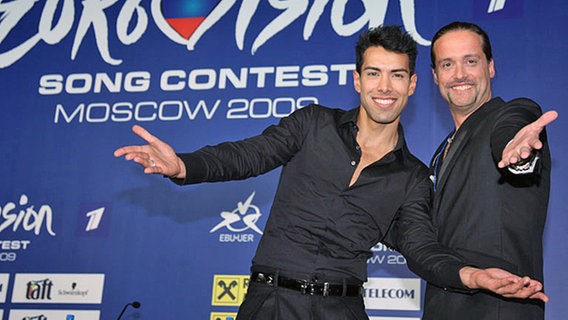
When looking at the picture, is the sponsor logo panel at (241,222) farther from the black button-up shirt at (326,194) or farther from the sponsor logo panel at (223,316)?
the black button-up shirt at (326,194)

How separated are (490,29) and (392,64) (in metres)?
1.75

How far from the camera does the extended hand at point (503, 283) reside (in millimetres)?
1773

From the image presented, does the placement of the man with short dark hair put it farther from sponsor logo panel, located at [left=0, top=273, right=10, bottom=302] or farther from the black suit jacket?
sponsor logo panel, located at [left=0, top=273, right=10, bottom=302]

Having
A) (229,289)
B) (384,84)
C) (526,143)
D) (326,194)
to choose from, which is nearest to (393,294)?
(229,289)

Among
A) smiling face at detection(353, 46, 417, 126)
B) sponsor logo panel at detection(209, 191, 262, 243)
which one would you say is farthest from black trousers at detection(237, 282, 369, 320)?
sponsor logo panel at detection(209, 191, 262, 243)

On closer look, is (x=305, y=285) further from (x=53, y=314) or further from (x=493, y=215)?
(x=53, y=314)

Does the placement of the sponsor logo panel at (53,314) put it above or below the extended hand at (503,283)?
below

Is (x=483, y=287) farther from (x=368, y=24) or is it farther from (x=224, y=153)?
(x=368, y=24)

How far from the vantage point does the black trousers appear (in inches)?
93.9

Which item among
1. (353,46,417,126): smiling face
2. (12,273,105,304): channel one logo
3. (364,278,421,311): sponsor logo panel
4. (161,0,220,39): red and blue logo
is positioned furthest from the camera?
(161,0,220,39): red and blue logo

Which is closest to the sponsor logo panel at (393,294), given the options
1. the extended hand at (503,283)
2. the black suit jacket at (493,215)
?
the black suit jacket at (493,215)

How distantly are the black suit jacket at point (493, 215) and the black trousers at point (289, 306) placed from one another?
1.07 feet

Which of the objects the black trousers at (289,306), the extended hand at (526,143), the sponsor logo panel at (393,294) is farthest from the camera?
the sponsor logo panel at (393,294)

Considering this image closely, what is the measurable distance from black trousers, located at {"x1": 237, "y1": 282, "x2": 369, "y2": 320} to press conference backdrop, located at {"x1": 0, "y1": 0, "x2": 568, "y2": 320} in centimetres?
149
